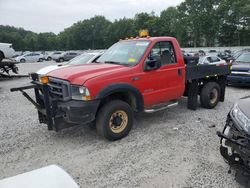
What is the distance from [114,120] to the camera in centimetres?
484

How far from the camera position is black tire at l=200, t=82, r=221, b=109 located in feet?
22.6

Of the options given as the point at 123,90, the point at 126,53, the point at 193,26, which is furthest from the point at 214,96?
the point at 193,26

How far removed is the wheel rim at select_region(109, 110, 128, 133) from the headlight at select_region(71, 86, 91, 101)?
681 millimetres

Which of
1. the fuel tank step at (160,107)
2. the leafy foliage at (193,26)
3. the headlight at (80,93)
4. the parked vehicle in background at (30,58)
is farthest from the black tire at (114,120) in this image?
the leafy foliage at (193,26)

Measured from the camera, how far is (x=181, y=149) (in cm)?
452

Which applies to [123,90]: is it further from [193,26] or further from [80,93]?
[193,26]

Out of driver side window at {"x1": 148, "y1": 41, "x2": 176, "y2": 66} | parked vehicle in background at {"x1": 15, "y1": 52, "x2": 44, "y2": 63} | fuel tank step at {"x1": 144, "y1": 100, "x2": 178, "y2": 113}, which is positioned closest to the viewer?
fuel tank step at {"x1": 144, "y1": 100, "x2": 178, "y2": 113}

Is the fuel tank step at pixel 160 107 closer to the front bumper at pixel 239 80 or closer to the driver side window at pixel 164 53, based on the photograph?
the driver side window at pixel 164 53

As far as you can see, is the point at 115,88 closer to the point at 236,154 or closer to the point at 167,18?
the point at 236,154

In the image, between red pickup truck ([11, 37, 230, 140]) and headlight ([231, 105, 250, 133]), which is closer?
headlight ([231, 105, 250, 133])

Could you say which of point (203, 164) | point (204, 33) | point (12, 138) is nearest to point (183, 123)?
point (203, 164)

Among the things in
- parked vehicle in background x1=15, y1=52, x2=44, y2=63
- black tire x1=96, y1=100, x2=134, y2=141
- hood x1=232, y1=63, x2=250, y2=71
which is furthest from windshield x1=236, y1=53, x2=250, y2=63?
parked vehicle in background x1=15, y1=52, x2=44, y2=63

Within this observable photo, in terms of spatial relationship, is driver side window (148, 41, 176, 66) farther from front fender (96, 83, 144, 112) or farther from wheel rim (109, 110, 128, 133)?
wheel rim (109, 110, 128, 133)

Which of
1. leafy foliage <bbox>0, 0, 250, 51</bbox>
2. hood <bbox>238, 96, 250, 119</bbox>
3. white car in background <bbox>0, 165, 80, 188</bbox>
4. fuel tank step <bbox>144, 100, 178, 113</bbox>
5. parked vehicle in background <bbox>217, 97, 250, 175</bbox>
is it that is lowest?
fuel tank step <bbox>144, 100, 178, 113</bbox>
